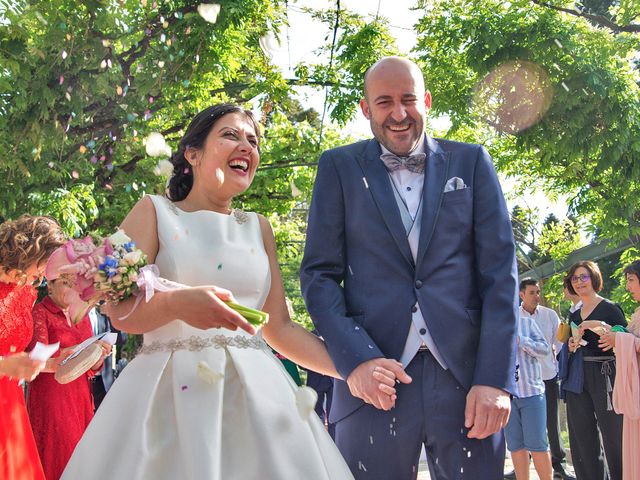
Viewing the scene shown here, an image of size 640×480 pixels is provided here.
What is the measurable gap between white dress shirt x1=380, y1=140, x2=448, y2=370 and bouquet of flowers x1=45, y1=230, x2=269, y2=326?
84cm

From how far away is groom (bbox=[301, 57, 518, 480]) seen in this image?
273 centimetres

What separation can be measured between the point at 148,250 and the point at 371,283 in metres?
0.84

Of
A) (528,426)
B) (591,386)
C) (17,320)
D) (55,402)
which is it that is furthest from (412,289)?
(528,426)

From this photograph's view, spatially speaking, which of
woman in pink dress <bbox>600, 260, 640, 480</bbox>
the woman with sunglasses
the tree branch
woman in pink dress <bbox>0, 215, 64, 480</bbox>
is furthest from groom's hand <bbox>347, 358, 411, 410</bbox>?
the tree branch

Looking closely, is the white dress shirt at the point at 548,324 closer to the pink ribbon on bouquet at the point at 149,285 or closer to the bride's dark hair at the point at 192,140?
the bride's dark hair at the point at 192,140

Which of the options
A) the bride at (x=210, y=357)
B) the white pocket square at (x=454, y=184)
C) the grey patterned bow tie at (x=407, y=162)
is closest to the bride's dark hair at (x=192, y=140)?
the bride at (x=210, y=357)

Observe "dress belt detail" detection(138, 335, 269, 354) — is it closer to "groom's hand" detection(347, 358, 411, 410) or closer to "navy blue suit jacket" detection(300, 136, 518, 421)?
"navy blue suit jacket" detection(300, 136, 518, 421)

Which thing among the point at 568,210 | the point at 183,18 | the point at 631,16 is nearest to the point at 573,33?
the point at 631,16

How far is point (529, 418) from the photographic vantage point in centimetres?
807

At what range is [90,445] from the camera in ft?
8.74

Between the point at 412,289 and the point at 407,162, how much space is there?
506 mm

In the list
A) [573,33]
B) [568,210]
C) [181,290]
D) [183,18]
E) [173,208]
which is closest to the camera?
[181,290]

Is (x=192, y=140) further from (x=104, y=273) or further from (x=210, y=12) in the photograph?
(x=210, y=12)

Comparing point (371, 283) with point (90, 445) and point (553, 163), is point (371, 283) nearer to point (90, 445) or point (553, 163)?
point (90, 445)
